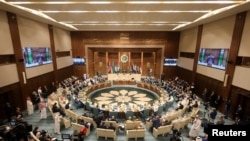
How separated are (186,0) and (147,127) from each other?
22.7 feet

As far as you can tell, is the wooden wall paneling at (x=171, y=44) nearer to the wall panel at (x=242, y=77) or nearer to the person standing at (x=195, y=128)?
the wall panel at (x=242, y=77)

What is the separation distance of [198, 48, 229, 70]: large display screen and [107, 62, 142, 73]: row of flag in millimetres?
8579

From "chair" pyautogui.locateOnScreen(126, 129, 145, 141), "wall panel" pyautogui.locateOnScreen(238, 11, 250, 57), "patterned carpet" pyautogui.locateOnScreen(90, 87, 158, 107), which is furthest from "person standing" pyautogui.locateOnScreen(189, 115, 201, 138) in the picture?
"wall panel" pyautogui.locateOnScreen(238, 11, 250, 57)

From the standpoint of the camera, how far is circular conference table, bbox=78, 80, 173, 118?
370 inches

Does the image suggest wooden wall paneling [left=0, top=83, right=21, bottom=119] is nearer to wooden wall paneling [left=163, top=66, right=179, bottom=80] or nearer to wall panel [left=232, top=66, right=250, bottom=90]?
wall panel [left=232, top=66, right=250, bottom=90]

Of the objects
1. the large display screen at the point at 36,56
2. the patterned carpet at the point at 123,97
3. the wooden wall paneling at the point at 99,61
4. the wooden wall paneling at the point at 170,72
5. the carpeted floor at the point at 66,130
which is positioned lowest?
the patterned carpet at the point at 123,97

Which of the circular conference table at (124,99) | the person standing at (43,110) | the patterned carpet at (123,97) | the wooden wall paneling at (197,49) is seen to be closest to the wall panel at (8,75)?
the person standing at (43,110)

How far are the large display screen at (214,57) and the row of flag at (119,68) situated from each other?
28.1 ft

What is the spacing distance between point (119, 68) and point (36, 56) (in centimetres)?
1079

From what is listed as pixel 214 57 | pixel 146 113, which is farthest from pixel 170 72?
pixel 146 113

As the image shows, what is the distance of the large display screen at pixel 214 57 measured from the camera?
10.2 meters

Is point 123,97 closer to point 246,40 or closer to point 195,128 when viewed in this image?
point 195,128

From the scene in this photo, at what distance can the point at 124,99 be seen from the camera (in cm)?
1279

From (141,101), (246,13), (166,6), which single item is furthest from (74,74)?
(246,13)
